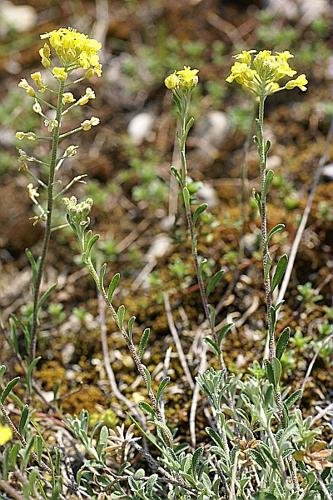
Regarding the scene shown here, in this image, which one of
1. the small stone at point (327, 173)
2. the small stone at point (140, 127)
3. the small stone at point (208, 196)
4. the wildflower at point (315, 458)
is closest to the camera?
the wildflower at point (315, 458)

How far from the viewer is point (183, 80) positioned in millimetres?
1776

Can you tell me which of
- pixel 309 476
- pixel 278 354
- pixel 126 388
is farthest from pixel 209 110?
pixel 309 476

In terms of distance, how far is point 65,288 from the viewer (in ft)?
9.98

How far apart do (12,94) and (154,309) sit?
1990 millimetres

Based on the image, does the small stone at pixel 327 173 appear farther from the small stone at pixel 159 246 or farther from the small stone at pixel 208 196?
the small stone at pixel 159 246

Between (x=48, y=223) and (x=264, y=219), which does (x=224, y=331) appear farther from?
(x=48, y=223)

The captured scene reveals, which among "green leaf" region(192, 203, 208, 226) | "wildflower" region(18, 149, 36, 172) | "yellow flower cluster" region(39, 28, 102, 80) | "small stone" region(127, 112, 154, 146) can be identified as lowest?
"small stone" region(127, 112, 154, 146)

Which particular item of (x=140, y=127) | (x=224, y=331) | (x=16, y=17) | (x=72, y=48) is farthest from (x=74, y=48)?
(x=16, y=17)

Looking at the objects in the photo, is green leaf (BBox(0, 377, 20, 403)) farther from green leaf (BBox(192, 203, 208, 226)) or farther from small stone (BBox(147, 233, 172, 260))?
small stone (BBox(147, 233, 172, 260))

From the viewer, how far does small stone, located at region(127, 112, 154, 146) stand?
3.72m

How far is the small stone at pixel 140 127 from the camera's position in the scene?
372 cm

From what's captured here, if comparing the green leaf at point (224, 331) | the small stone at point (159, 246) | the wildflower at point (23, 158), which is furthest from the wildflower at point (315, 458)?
the small stone at point (159, 246)

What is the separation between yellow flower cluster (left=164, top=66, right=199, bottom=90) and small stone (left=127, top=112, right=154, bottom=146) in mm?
1915

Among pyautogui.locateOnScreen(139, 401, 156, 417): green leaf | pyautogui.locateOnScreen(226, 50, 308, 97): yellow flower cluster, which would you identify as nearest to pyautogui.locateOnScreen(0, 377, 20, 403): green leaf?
pyautogui.locateOnScreen(139, 401, 156, 417): green leaf
